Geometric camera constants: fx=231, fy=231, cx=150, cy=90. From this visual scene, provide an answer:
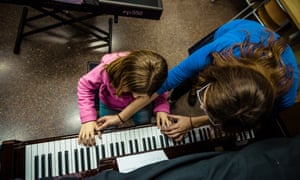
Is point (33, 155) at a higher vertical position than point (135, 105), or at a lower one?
lower

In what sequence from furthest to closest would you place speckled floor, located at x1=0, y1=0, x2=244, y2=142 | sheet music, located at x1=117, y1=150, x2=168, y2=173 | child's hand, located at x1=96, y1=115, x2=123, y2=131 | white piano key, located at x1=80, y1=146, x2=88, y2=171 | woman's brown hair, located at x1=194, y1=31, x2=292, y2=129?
1. speckled floor, located at x1=0, y1=0, x2=244, y2=142
2. child's hand, located at x1=96, y1=115, x2=123, y2=131
3. white piano key, located at x1=80, y1=146, x2=88, y2=171
4. sheet music, located at x1=117, y1=150, x2=168, y2=173
5. woman's brown hair, located at x1=194, y1=31, x2=292, y2=129

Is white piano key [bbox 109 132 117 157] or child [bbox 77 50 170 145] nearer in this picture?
child [bbox 77 50 170 145]

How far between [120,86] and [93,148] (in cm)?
31

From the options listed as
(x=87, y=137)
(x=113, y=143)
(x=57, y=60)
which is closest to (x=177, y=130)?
(x=113, y=143)

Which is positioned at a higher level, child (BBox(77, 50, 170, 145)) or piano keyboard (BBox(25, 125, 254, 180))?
child (BBox(77, 50, 170, 145))

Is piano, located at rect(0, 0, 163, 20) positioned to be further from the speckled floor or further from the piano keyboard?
the piano keyboard

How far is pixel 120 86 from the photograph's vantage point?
954mm

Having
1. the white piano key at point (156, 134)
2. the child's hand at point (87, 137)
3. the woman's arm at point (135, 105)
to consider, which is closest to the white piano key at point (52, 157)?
the child's hand at point (87, 137)

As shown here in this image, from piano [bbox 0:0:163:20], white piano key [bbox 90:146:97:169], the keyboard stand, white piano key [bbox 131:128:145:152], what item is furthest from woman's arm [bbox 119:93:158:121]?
the keyboard stand

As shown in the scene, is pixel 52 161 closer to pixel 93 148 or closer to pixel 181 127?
pixel 93 148

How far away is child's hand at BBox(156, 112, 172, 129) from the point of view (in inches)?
44.3

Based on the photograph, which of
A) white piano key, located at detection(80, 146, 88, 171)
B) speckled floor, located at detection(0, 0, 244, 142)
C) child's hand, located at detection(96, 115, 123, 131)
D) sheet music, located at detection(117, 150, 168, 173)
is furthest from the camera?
speckled floor, located at detection(0, 0, 244, 142)

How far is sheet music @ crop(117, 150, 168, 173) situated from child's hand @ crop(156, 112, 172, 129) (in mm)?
167

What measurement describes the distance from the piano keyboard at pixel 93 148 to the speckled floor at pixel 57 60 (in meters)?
0.60
